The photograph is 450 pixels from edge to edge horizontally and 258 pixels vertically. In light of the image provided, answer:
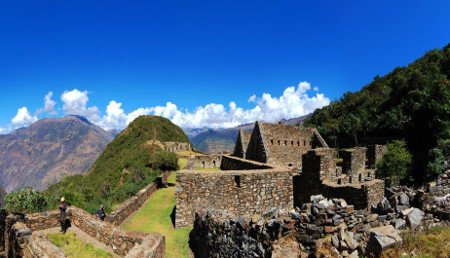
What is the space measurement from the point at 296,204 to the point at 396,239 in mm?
9735

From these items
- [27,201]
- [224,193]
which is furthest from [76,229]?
[27,201]

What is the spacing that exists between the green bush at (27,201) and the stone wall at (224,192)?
17.5 m

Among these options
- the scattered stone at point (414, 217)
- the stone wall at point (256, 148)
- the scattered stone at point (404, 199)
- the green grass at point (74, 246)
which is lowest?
the green grass at point (74, 246)

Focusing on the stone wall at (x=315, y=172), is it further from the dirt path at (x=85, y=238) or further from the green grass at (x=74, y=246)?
the green grass at (x=74, y=246)

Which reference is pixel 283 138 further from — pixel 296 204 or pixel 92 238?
pixel 92 238

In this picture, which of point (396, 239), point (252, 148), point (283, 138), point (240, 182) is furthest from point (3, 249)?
point (283, 138)

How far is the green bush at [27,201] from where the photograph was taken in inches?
1007

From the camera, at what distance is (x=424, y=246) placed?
5.63 metres

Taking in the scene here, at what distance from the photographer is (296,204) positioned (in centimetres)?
1534

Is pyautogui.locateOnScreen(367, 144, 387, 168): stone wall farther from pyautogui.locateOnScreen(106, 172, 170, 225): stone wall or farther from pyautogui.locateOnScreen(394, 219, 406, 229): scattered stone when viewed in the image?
pyautogui.locateOnScreen(394, 219, 406, 229): scattered stone

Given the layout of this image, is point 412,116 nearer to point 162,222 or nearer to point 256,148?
point 256,148

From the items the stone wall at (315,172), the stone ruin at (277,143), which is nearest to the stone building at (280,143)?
the stone ruin at (277,143)

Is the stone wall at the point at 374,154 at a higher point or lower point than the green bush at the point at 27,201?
higher

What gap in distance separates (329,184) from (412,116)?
24817 millimetres
